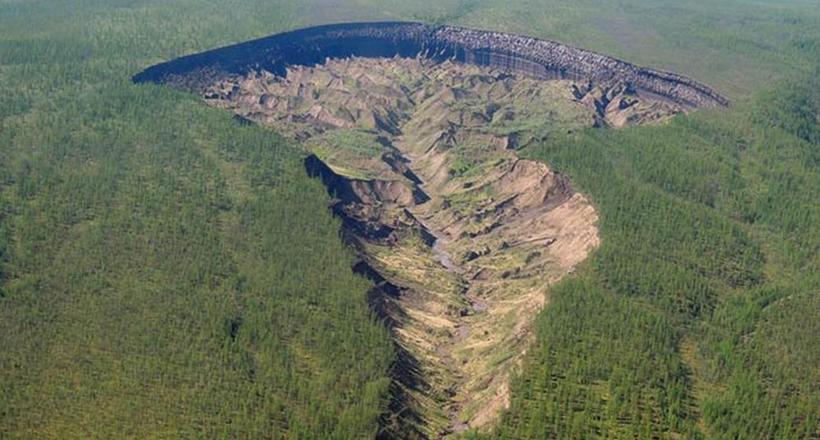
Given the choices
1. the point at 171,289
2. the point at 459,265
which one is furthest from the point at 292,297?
the point at 459,265

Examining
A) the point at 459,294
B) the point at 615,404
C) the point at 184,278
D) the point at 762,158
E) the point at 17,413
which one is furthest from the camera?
the point at 762,158

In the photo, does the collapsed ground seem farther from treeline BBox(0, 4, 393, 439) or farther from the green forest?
treeline BBox(0, 4, 393, 439)

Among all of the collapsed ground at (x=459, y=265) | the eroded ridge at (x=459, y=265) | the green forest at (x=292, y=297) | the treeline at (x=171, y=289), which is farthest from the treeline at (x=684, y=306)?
the treeline at (x=171, y=289)

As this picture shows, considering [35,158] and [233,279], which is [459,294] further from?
[35,158]

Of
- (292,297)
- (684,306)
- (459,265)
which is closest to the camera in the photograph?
(292,297)

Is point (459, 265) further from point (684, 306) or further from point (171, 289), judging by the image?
point (171, 289)

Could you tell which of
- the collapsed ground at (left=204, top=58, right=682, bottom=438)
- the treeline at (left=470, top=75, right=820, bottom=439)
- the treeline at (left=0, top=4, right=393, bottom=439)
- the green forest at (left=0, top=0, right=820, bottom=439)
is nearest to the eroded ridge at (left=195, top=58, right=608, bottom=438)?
the collapsed ground at (left=204, top=58, right=682, bottom=438)

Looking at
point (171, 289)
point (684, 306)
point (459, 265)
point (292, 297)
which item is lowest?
point (459, 265)

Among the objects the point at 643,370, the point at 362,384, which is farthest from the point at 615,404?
the point at 362,384
